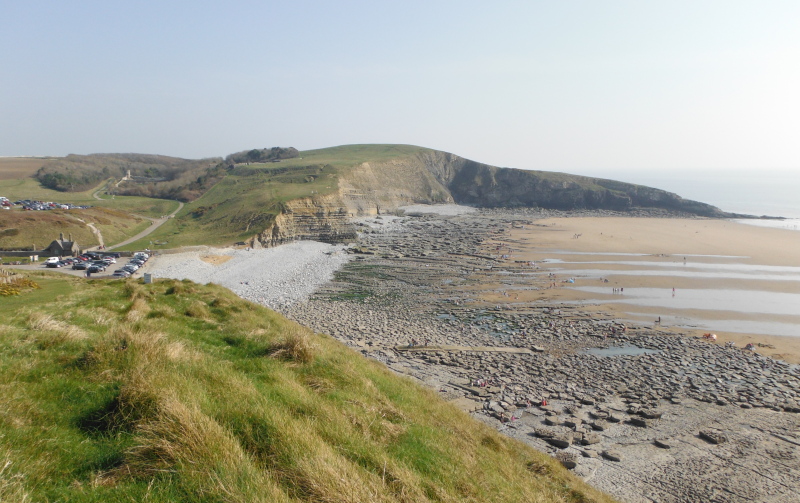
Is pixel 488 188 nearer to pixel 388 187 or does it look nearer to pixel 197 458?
pixel 388 187

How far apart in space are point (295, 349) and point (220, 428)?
4336 mm

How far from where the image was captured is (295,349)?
30.5ft

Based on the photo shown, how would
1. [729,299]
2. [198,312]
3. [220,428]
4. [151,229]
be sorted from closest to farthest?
[220,428] → [198,312] → [729,299] → [151,229]

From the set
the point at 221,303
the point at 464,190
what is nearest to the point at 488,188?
the point at 464,190

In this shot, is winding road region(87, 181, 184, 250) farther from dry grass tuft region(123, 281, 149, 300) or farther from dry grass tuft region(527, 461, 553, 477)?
dry grass tuft region(527, 461, 553, 477)

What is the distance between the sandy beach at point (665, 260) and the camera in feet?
99.7

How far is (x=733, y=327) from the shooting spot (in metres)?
28.9

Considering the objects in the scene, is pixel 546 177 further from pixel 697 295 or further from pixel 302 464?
pixel 302 464

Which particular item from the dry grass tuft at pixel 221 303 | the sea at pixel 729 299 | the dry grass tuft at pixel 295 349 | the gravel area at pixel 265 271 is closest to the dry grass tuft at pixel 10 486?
the dry grass tuft at pixel 295 349

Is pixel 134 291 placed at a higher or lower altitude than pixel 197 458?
lower

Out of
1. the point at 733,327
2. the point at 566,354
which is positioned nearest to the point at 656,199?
the point at 733,327

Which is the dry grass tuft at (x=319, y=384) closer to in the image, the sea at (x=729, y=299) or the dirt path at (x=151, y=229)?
the sea at (x=729, y=299)

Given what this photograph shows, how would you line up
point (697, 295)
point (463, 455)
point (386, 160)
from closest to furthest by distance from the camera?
1. point (463, 455)
2. point (697, 295)
3. point (386, 160)

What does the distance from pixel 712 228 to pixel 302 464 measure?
87.6 metres
